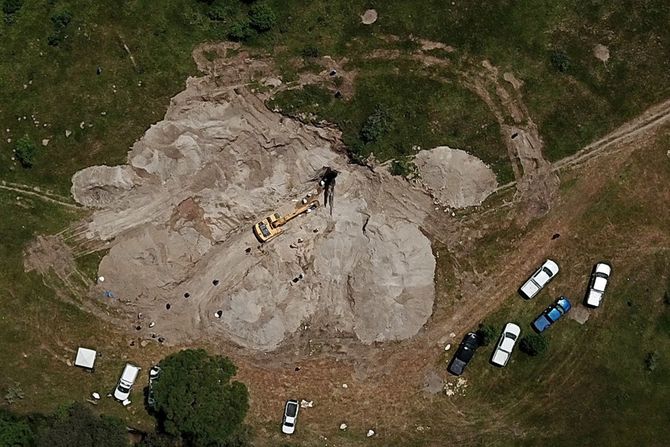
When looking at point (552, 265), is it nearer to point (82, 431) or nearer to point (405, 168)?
point (405, 168)

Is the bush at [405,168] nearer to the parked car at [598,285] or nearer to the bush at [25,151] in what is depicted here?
the parked car at [598,285]

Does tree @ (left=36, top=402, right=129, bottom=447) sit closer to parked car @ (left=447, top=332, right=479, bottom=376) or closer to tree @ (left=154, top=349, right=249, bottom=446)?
tree @ (left=154, top=349, right=249, bottom=446)

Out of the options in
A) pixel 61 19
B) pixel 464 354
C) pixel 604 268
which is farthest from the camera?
pixel 61 19

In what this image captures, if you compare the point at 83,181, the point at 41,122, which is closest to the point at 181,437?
the point at 83,181

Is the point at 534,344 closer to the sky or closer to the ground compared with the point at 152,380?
closer to the ground

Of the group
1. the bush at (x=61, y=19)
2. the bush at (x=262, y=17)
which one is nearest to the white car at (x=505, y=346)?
the bush at (x=262, y=17)

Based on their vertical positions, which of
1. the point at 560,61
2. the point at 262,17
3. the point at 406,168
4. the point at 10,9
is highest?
the point at 10,9

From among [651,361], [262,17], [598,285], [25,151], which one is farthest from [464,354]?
[25,151]
